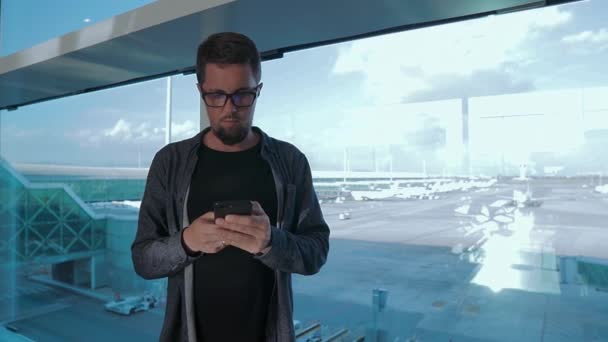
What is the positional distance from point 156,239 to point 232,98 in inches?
14.1

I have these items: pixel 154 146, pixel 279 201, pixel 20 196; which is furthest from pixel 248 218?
pixel 20 196

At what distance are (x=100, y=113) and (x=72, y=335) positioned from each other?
186 cm

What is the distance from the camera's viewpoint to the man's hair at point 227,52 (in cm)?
79

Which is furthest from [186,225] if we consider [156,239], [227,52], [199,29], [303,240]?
[199,29]

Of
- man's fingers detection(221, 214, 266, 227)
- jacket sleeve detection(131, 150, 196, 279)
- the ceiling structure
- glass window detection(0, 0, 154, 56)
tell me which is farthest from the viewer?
glass window detection(0, 0, 154, 56)

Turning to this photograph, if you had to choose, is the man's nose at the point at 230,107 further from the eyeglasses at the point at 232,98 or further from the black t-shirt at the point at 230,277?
the black t-shirt at the point at 230,277

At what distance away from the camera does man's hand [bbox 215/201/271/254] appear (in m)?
0.67

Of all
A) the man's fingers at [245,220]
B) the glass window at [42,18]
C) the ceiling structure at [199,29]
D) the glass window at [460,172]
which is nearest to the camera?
the man's fingers at [245,220]

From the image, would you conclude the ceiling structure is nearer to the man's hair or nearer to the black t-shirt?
the man's hair

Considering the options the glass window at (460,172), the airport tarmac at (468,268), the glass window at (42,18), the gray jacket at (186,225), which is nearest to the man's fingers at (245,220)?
the gray jacket at (186,225)

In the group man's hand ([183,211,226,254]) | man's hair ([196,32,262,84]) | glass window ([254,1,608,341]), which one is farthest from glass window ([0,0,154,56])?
man's hand ([183,211,226,254])

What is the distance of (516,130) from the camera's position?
1.87 meters

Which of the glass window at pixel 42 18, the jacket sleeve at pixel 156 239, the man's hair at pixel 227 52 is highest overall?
the glass window at pixel 42 18

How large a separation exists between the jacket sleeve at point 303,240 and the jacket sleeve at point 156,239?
19cm
